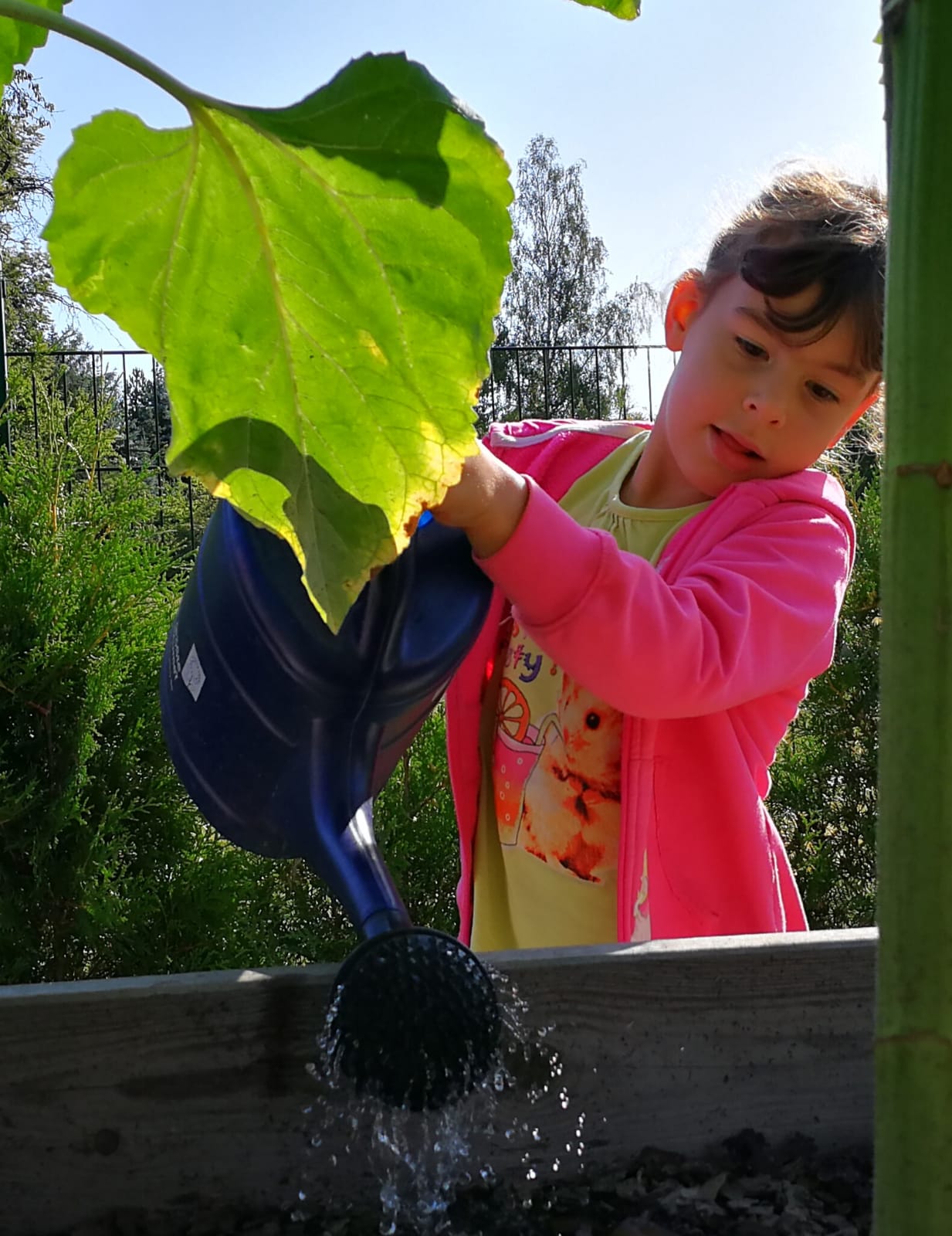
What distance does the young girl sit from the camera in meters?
0.85

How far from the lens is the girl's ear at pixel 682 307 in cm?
112

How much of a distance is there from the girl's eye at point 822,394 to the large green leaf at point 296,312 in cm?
69

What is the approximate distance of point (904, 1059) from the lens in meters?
0.20

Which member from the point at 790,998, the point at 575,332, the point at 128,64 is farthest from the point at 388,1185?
the point at 575,332

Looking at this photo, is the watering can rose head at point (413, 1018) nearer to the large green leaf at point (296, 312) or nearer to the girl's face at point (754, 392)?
the large green leaf at point (296, 312)

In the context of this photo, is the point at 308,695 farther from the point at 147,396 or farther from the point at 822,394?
the point at 147,396

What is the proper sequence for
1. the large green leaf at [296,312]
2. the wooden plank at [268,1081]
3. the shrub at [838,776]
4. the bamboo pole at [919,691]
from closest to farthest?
1. the bamboo pole at [919,691]
2. the large green leaf at [296,312]
3. the wooden plank at [268,1081]
4. the shrub at [838,776]

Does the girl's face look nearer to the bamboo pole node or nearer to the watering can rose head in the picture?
the watering can rose head

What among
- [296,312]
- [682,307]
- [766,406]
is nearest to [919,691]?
[296,312]

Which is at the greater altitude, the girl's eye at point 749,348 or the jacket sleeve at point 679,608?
the girl's eye at point 749,348

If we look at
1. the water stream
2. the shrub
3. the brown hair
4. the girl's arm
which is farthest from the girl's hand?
the shrub

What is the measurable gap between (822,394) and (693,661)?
0.27 metres

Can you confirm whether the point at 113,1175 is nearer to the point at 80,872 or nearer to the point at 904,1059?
the point at 904,1059

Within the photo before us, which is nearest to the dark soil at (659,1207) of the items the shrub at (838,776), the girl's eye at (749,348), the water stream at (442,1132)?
the water stream at (442,1132)
